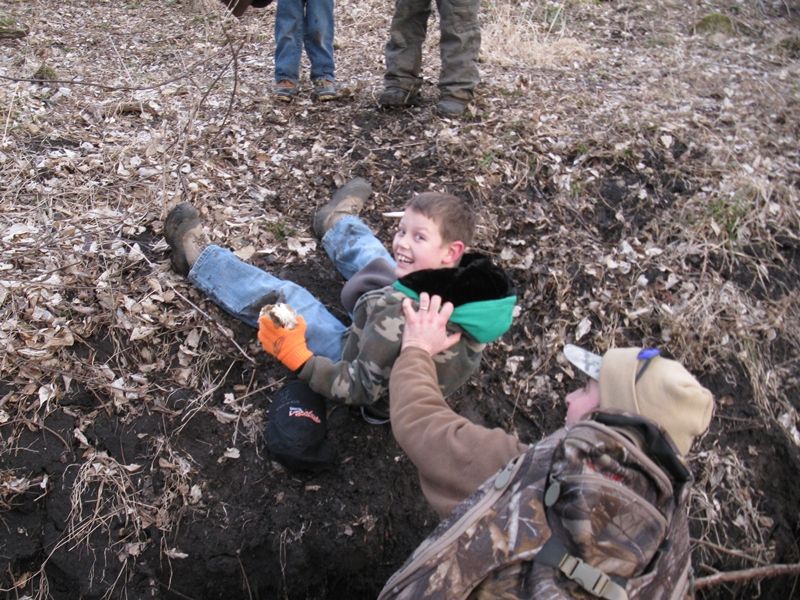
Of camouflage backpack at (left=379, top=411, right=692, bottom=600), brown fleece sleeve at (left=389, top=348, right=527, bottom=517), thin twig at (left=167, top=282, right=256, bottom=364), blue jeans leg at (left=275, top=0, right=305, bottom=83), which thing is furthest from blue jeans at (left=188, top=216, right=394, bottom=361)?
blue jeans leg at (left=275, top=0, right=305, bottom=83)

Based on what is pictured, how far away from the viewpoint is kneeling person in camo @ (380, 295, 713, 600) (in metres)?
1.81

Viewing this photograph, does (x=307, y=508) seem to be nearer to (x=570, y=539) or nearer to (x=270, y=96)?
(x=570, y=539)

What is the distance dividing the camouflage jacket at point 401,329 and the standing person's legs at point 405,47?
288 cm

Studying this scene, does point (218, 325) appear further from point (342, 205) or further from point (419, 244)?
point (419, 244)

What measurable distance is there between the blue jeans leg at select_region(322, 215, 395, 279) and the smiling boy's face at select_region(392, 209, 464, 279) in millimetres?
566

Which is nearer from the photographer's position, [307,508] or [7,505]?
[7,505]

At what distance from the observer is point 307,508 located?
3.52m

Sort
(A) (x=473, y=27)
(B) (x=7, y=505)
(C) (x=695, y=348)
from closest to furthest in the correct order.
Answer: (B) (x=7, y=505)
(C) (x=695, y=348)
(A) (x=473, y=27)

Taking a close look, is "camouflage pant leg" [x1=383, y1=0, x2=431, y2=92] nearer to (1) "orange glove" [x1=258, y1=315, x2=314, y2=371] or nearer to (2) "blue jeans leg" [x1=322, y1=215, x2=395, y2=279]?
(2) "blue jeans leg" [x1=322, y1=215, x2=395, y2=279]

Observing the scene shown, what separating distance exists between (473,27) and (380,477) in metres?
4.03

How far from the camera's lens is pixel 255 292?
3.86m

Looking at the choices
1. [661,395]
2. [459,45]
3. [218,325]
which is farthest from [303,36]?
[661,395]

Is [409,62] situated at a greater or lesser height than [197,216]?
greater

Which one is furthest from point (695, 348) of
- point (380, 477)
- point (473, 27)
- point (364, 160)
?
point (473, 27)
